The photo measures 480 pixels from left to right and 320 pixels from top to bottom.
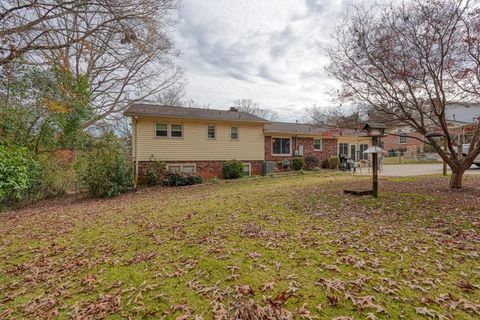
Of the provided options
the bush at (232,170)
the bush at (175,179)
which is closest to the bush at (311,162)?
the bush at (232,170)

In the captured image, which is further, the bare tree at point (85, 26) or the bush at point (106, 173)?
the bush at point (106, 173)

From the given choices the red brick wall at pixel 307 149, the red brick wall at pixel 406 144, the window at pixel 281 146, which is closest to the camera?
the red brick wall at pixel 307 149

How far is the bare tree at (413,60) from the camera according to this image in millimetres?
7414

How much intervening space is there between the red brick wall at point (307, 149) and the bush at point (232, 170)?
3070 mm

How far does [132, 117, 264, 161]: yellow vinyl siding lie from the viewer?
15055mm

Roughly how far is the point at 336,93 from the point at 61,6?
9.37 m

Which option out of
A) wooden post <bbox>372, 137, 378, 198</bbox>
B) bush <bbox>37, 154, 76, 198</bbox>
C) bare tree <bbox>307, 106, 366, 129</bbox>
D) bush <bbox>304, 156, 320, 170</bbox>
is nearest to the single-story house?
bush <bbox>304, 156, 320, 170</bbox>

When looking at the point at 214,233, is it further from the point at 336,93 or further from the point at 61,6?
the point at 61,6

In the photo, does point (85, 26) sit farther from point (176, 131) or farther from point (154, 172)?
point (154, 172)

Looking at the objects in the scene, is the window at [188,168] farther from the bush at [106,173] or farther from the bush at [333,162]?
the bush at [333,162]

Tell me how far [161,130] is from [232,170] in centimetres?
494

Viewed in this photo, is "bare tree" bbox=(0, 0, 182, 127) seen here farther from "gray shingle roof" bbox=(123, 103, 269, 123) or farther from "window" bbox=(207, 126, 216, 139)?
"window" bbox=(207, 126, 216, 139)

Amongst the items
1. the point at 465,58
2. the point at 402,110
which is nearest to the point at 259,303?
the point at 402,110

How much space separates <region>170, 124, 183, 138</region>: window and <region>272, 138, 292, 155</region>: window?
702 centimetres
